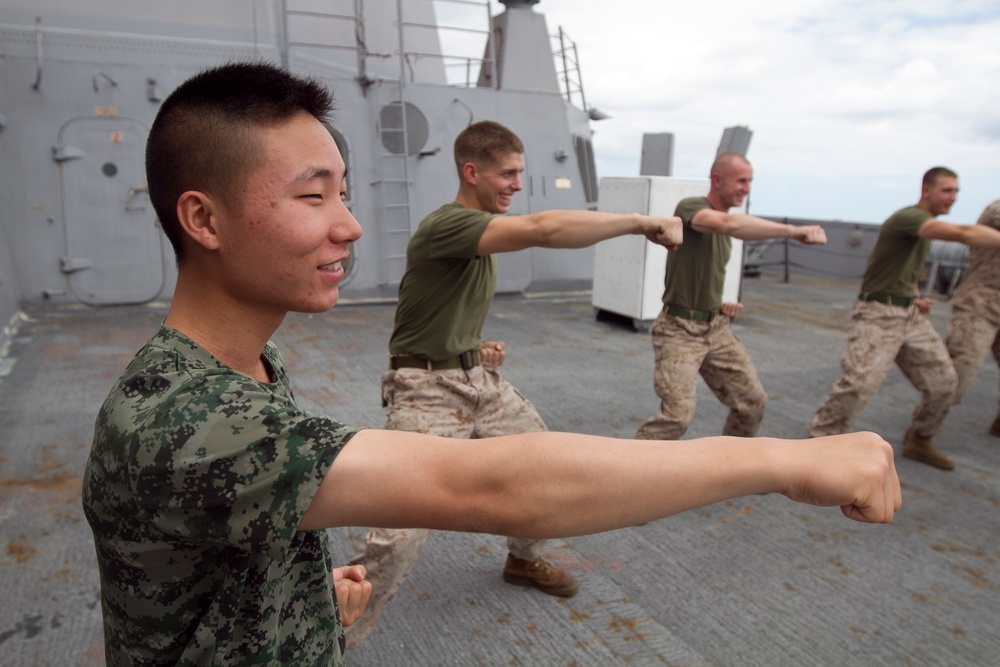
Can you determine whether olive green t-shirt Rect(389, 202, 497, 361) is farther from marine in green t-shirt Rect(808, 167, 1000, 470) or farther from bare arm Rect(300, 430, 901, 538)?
marine in green t-shirt Rect(808, 167, 1000, 470)

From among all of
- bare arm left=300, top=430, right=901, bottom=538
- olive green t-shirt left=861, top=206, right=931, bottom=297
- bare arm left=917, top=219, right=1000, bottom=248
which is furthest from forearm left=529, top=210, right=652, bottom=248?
olive green t-shirt left=861, top=206, right=931, bottom=297

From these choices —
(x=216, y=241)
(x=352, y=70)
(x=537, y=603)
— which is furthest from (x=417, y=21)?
(x=216, y=241)

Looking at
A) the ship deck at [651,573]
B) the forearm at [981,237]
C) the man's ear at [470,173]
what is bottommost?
the ship deck at [651,573]

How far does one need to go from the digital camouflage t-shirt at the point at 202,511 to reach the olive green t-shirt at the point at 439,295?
1793mm

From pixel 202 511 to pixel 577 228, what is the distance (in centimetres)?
190

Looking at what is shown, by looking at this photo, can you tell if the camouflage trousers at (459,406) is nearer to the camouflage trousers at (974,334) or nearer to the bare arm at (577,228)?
the bare arm at (577,228)

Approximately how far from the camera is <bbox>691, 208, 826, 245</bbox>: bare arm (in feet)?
10.5

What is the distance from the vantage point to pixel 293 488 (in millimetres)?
868

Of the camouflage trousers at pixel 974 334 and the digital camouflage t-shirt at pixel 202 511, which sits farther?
the camouflage trousers at pixel 974 334

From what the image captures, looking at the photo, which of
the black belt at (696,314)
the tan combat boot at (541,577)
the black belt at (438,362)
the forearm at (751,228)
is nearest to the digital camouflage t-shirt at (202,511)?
the black belt at (438,362)

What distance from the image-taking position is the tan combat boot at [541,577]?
297 cm

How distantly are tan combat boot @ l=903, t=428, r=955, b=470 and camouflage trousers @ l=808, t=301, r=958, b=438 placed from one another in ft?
0.16

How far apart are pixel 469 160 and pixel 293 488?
8.11 ft

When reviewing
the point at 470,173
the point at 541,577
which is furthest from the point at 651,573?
the point at 470,173
